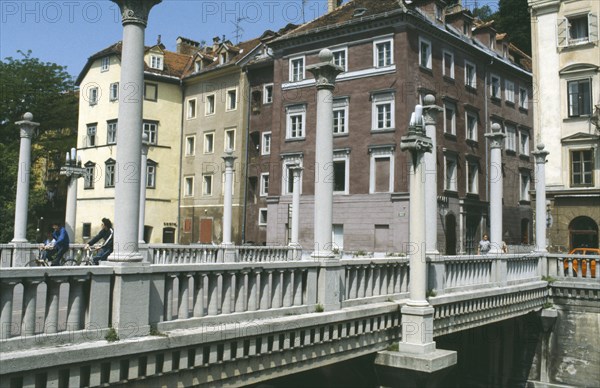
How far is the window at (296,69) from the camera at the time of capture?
3872 cm

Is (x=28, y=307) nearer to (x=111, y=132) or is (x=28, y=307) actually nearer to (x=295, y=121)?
(x=295, y=121)

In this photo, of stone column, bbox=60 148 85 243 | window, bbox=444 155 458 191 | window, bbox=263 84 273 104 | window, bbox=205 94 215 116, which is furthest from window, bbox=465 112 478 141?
stone column, bbox=60 148 85 243

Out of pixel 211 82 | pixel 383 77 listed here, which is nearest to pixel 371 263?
pixel 383 77

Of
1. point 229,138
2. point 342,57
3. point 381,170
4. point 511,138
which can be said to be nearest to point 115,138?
point 229,138

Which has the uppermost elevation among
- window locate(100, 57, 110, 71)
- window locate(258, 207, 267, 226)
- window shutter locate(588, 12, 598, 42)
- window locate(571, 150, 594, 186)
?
window locate(100, 57, 110, 71)

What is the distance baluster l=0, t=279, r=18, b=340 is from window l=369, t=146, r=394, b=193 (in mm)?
28744

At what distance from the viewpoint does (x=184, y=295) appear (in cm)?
754

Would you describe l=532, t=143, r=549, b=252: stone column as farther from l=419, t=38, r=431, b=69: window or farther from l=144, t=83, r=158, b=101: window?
l=144, t=83, r=158, b=101: window

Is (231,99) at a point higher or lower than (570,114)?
higher

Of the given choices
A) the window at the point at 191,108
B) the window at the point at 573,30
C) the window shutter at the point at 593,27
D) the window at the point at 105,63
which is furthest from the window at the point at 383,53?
the window at the point at 105,63

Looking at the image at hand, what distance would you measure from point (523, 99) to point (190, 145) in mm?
27963

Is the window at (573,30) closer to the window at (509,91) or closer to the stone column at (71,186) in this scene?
the window at (509,91)

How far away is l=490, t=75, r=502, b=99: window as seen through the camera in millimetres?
42125

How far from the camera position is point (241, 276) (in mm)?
8352
